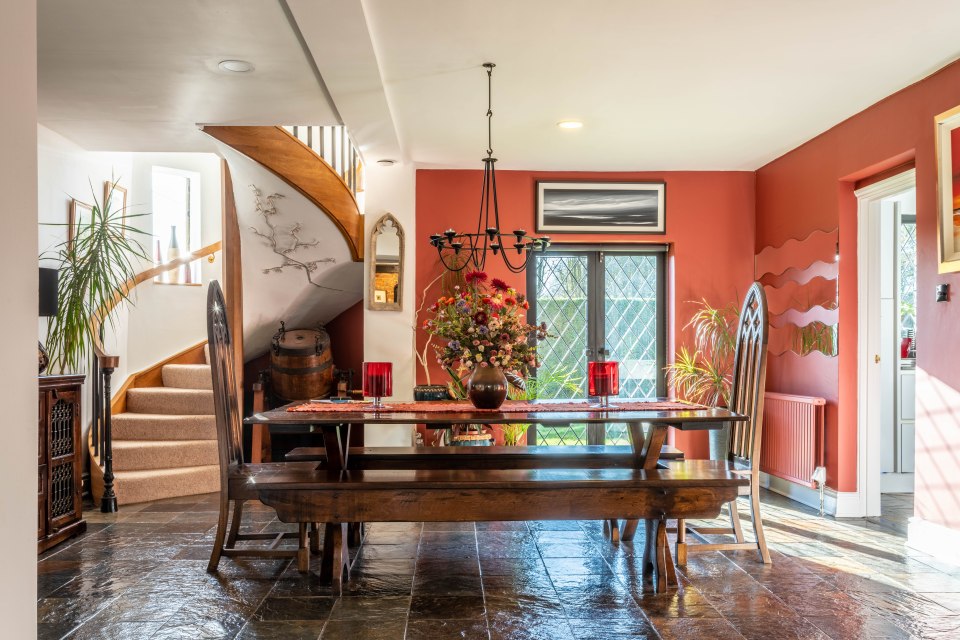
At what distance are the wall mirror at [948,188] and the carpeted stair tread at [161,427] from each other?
4.84 meters

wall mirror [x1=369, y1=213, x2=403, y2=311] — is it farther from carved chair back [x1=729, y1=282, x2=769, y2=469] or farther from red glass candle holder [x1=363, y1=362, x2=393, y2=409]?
carved chair back [x1=729, y1=282, x2=769, y2=469]

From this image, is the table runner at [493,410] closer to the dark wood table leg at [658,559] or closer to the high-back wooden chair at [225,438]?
the high-back wooden chair at [225,438]

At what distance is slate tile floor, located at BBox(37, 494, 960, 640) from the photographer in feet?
8.71

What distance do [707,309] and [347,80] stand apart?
11.3 feet

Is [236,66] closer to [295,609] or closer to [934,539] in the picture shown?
[295,609]

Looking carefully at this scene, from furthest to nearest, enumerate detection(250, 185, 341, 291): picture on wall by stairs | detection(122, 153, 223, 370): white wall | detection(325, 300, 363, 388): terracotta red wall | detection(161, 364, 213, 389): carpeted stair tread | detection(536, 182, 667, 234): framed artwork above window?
1. detection(325, 300, 363, 388): terracotta red wall
2. detection(122, 153, 223, 370): white wall
3. detection(161, 364, 213, 389): carpeted stair tread
4. detection(536, 182, 667, 234): framed artwork above window
5. detection(250, 185, 341, 291): picture on wall by stairs

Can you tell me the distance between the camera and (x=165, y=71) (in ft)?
12.6

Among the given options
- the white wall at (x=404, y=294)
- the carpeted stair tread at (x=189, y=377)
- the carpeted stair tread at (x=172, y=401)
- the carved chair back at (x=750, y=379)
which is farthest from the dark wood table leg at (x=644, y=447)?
the carpeted stair tread at (x=189, y=377)

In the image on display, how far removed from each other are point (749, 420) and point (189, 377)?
4814 millimetres

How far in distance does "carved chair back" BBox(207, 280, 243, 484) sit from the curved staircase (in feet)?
6.44

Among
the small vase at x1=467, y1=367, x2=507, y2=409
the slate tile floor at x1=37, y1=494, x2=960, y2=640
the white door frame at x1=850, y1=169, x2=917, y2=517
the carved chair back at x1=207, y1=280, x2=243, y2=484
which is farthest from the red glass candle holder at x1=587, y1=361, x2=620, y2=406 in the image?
the white door frame at x1=850, y1=169, x2=917, y2=517

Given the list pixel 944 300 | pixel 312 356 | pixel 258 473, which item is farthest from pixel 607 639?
pixel 312 356

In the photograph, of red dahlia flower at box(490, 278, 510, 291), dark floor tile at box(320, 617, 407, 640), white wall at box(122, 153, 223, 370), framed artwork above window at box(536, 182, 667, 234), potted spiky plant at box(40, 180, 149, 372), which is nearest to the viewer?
dark floor tile at box(320, 617, 407, 640)

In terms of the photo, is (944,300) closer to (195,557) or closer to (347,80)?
(347,80)
